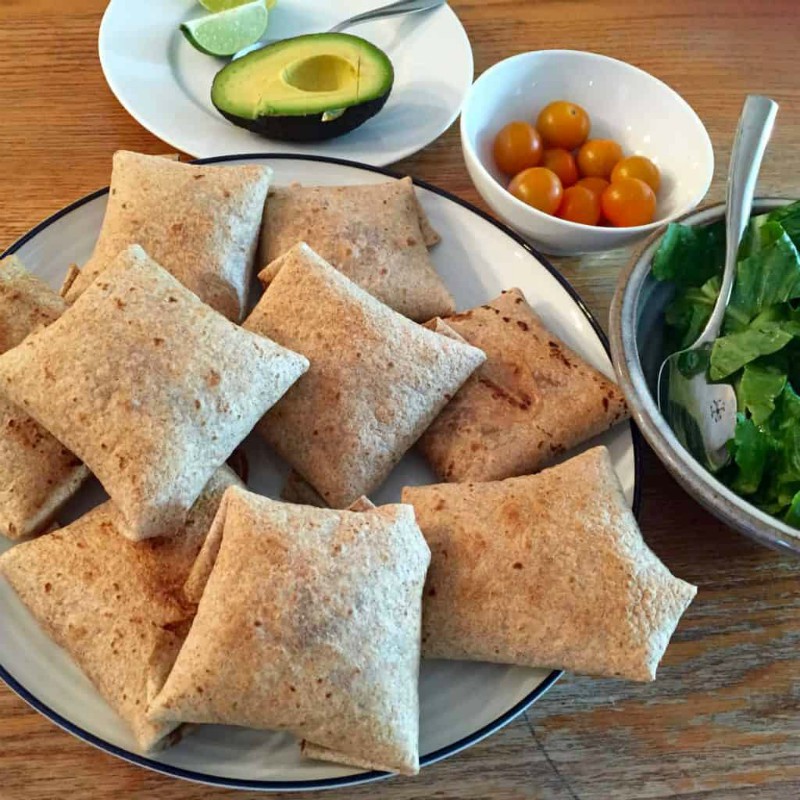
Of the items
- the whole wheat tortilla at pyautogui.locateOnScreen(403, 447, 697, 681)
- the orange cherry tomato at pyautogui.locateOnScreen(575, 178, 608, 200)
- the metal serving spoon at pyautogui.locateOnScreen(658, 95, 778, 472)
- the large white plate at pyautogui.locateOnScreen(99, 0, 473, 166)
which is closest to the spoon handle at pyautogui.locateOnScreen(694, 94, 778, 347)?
the metal serving spoon at pyautogui.locateOnScreen(658, 95, 778, 472)

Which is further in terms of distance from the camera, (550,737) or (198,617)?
(550,737)

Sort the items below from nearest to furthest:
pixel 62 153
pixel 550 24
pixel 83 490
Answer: pixel 83 490 → pixel 62 153 → pixel 550 24

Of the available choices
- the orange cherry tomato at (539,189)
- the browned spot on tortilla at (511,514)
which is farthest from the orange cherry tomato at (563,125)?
the browned spot on tortilla at (511,514)

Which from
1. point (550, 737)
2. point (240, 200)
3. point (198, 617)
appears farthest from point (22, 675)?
point (240, 200)

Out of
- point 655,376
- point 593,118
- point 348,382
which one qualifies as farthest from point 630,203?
point 348,382

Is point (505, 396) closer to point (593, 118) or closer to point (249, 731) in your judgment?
point (249, 731)

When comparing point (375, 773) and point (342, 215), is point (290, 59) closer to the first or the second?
point (342, 215)

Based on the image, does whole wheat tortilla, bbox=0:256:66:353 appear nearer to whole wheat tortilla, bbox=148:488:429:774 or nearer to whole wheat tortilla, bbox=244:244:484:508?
whole wheat tortilla, bbox=244:244:484:508
